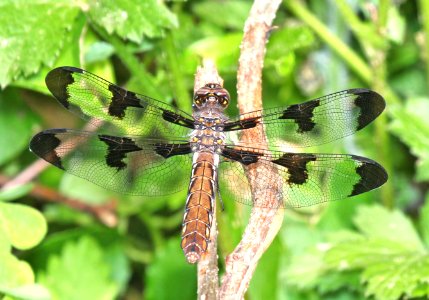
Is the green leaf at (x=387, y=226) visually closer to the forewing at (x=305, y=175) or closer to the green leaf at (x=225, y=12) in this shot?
the forewing at (x=305, y=175)

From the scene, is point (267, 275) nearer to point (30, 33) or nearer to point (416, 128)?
point (416, 128)

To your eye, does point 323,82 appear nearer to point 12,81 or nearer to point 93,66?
point 93,66

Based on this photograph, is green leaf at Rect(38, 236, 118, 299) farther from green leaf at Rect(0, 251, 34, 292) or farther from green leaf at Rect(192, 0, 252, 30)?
green leaf at Rect(192, 0, 252, 30)

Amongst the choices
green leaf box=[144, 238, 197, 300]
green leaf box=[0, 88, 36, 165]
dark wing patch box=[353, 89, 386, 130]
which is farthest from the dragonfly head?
green leaf box=[0, 88, 36, 165]

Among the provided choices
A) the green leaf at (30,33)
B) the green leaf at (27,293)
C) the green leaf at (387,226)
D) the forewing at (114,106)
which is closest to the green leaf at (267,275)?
the green leaf at (387,226)

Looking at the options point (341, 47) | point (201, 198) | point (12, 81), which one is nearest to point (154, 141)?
point (201, 198)
